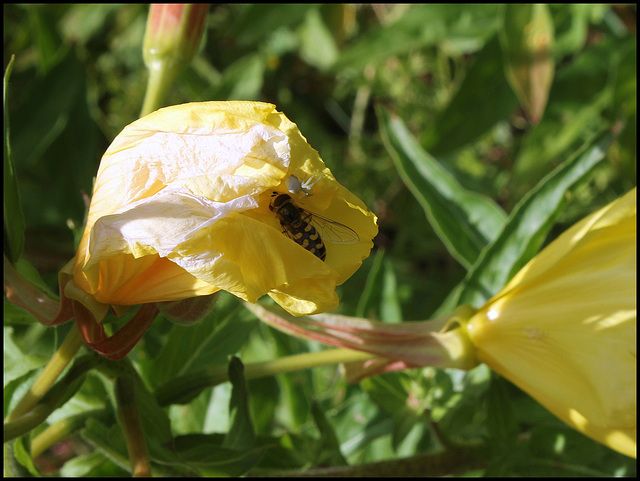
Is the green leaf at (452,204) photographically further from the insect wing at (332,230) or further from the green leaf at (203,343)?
the insect wing at (332,230)

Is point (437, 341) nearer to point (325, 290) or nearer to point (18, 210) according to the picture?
point (325, 290)

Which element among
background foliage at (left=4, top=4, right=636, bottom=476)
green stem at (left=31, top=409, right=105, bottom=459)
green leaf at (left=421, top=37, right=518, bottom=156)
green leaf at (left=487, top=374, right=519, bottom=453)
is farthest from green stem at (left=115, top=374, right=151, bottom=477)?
green leaf at (left=421, top=37, right=518, bottom=156)

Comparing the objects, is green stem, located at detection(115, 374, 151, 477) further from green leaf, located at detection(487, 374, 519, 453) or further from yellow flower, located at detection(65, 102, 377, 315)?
green leaf, located at detection(487, 374, 519, 453)

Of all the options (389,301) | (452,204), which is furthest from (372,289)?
(452,204)

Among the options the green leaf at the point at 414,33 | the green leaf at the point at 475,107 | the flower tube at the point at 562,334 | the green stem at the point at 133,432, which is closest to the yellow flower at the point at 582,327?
the flower tube at the point at 562,334

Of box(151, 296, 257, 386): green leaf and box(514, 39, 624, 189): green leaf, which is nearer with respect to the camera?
box(151, 296, 257, 386): green leaf

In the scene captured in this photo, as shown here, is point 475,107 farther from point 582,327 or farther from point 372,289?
point 582,327

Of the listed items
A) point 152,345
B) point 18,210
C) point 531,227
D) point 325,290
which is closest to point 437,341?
point 531,227

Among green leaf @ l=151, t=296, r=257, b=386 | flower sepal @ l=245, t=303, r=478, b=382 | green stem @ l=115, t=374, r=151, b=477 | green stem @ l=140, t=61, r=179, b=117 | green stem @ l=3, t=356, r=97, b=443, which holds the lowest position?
flower sepal @ l=245, t=303, r=478, b=382
